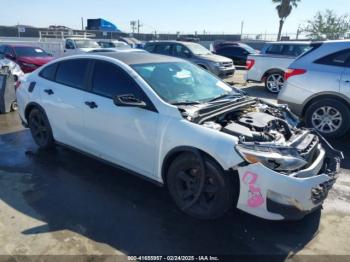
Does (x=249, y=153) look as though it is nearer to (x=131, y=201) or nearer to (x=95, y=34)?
(x=131, y=201)

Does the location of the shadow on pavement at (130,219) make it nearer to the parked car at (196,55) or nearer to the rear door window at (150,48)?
the parked car at (196,55)

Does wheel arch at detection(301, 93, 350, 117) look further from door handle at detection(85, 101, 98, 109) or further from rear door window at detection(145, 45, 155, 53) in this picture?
rear door window at detection(145, 45, 155, 53)

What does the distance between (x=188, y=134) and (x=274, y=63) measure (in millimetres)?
9211

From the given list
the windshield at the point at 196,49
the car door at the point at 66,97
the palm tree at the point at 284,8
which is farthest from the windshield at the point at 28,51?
the palm tree at the point at 284,8

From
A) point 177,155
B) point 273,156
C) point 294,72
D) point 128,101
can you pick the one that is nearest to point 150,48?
point 294,72

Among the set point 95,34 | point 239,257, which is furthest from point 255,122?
point 95,34

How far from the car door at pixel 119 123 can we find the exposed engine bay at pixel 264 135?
50 cm

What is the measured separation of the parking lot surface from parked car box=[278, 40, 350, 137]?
6.27 feet

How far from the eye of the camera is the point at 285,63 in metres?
11.4

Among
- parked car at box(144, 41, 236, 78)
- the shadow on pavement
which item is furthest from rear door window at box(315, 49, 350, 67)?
parked car at box(144, 41, 236, 78)

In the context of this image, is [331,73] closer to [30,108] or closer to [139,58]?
[139,58]

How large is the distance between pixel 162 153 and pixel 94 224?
1.00 meters

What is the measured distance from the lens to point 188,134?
10.7ft

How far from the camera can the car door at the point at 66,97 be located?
14.5 feet
